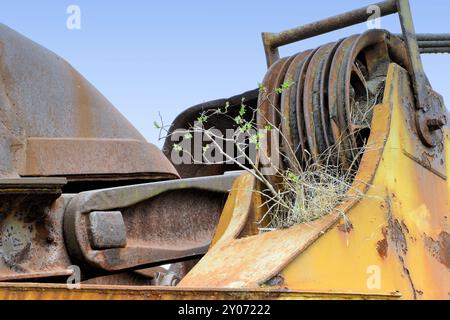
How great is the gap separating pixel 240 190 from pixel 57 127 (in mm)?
1498

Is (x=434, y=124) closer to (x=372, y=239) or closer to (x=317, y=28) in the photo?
(x=372, y=239)

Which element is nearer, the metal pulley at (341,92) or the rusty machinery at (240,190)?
the rusty machinery at (240,190)

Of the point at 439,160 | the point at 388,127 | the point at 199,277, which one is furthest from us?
the point at 439,160

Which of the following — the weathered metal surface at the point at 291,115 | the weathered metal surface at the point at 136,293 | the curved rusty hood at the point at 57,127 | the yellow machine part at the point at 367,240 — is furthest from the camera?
the curved rusty hood at the point at 57,127

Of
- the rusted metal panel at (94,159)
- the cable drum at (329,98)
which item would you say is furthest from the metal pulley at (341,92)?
the rusted metal panel at (94,159)

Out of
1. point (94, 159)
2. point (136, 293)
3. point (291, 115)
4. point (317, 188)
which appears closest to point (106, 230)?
point (94, 159)

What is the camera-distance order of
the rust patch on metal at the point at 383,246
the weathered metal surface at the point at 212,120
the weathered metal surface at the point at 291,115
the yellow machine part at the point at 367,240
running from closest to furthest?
the yellow machine part at the point at 367,240 → the rust patch on metal at the point at 383,246 → the weathered metal surface at the point at 291,115 → the weathered metal surface at the point at 212,120

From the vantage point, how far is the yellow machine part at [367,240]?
240cm

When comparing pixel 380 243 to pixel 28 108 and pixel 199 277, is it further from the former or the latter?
pixel 28 108

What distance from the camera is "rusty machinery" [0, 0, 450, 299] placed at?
2555mm

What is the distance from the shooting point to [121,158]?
445 centimetres

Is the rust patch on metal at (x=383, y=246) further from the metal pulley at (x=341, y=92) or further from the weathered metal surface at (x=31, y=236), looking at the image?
the weathered metal surface at (x=31, y=236)
